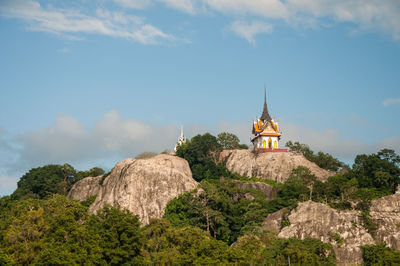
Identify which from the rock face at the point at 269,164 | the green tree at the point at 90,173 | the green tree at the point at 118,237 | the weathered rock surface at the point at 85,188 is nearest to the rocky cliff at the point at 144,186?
the weathered rock surface at the point at 85,188

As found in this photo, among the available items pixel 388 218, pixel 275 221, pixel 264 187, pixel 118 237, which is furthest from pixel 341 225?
pixel 118 237

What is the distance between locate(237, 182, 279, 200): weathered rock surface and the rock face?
5087 millimetres

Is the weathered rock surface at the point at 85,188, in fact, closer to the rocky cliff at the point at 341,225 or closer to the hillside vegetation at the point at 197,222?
the hillside vegetation at the point at 197,222

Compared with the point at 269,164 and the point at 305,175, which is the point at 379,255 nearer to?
the point at 305,175

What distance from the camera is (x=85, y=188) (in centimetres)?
9162

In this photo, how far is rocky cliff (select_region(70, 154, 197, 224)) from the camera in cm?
7862

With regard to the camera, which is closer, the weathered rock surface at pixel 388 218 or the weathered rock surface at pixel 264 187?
the weathered rock surface at pixel 388 218

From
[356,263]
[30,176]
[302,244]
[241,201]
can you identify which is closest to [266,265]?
[302,244]

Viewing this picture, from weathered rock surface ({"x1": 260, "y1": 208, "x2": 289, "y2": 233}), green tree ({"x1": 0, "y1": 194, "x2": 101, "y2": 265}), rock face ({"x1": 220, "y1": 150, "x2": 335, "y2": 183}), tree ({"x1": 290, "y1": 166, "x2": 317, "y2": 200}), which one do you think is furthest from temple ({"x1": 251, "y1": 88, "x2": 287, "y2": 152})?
green tree ({"x1": 0, "y1": 194, "x2": 101, "y2": 265})

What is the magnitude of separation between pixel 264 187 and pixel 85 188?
2782cm

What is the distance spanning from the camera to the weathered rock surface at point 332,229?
63.7 m

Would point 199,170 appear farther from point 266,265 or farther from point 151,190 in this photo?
point 266,265

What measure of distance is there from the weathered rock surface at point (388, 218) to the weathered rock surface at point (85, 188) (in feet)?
134

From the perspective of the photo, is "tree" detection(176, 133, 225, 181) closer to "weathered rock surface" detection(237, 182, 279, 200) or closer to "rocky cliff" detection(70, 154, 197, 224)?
"rocky cliff" detection(70, 154, 197, 224)
